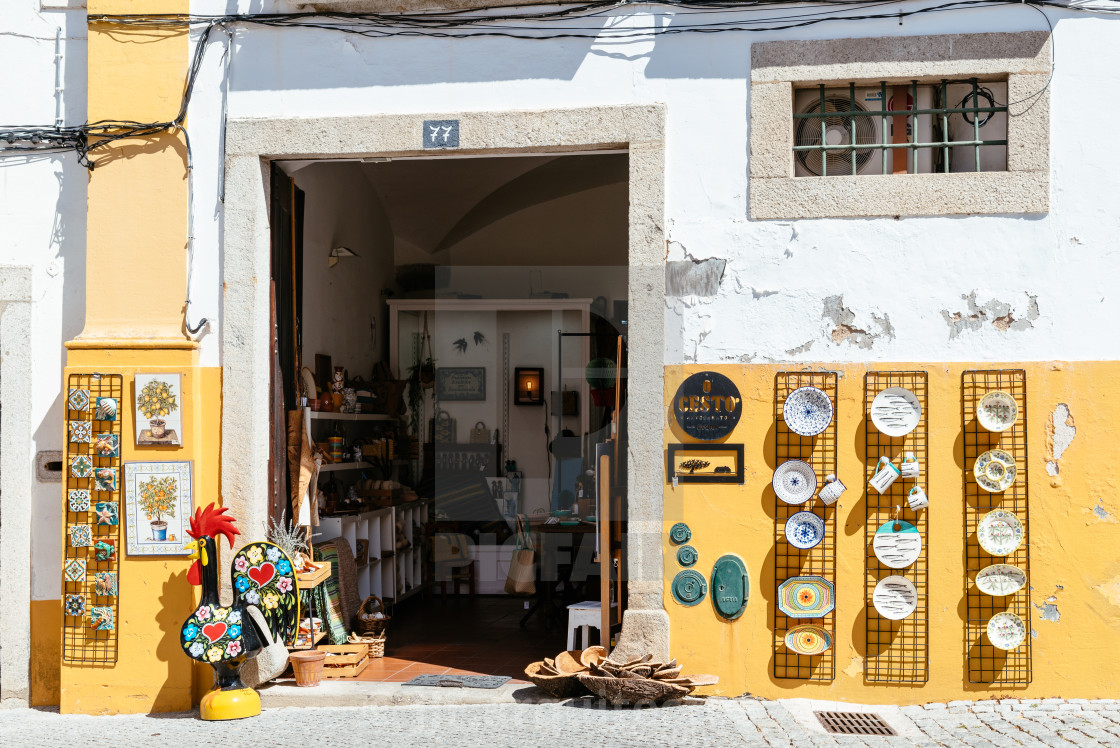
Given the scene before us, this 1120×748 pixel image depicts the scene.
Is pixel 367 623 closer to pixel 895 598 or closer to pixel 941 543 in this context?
pixel 895 598

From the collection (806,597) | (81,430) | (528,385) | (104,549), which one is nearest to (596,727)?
(806,597)

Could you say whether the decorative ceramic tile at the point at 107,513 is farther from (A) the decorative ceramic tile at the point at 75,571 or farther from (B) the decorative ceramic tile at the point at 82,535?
(A) the decorative ceramic tile at the point at 75,571

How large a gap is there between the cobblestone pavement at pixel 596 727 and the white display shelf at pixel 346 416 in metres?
2.31

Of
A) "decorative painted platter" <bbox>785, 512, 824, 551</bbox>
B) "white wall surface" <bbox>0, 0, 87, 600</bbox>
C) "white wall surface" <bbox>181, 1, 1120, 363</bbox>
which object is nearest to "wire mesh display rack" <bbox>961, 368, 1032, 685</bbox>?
"white wall surface" <bbox>181, 1, 1120, 363</bbox>

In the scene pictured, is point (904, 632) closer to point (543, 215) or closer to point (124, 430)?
point (124, 430)

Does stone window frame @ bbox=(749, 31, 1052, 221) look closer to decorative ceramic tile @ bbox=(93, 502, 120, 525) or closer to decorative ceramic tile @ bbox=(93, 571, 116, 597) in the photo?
decorative ceramic tile @ bbox=(93, 502, 120, 525)

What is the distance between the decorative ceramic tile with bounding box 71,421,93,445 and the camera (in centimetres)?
585

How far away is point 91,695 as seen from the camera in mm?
5816

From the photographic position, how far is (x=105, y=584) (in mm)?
5832

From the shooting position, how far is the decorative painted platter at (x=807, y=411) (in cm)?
553

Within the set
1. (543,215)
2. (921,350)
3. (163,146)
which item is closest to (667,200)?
(921,350)

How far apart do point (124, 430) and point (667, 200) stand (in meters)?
3.30

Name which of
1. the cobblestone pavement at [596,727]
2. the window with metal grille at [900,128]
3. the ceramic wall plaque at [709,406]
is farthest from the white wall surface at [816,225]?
the cobblestone pavement at [596,727]

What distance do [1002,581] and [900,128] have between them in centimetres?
249
